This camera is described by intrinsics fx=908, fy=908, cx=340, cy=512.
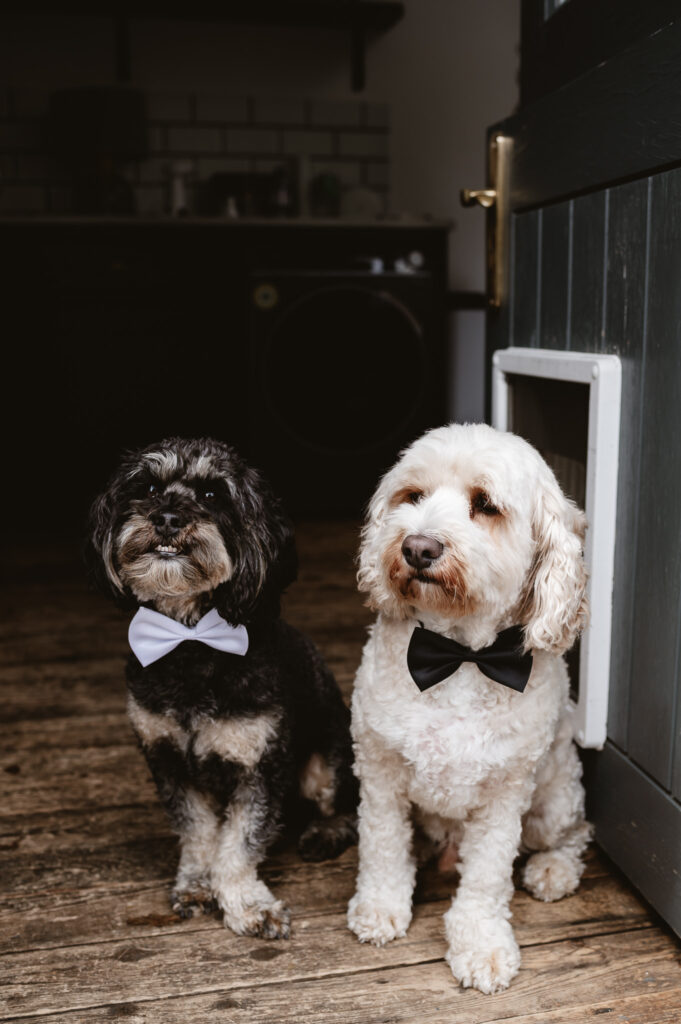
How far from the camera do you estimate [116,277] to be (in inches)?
153

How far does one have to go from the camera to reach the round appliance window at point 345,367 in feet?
13.1

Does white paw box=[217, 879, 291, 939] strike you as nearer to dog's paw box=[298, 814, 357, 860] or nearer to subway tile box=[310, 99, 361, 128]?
dog's paw box=[298, 814, 357, 860]

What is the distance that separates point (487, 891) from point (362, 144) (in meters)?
4.31

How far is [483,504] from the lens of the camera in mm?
1196

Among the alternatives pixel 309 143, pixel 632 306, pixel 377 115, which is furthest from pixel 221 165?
pixel 632 306

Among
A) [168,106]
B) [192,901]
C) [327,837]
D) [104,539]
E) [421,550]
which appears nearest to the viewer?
[421,550]

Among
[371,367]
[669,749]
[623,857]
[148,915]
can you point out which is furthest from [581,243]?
[371,367]

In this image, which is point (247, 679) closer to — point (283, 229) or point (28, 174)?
point (283, 229)

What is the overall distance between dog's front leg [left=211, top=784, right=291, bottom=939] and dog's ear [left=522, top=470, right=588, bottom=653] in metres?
0.51

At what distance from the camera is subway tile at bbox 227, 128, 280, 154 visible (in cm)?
466

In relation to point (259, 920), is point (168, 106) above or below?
above

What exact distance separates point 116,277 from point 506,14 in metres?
2.56

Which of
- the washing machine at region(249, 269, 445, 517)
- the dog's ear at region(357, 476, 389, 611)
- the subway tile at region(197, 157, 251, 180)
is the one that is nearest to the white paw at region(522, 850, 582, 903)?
the dog's ear at region(357, 476, 389, 611)

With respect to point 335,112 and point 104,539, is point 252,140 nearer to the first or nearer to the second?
point 335,112
